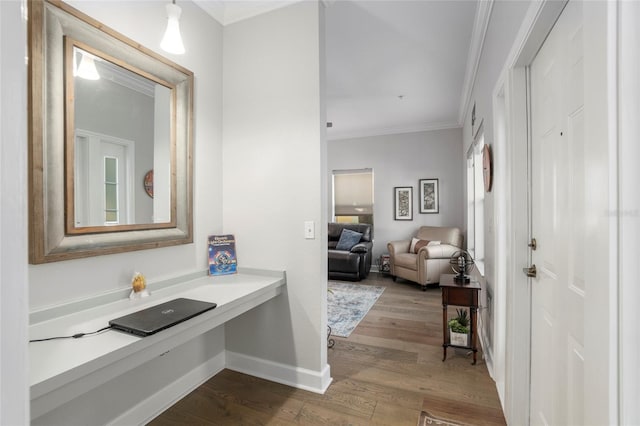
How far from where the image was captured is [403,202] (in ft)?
19.0

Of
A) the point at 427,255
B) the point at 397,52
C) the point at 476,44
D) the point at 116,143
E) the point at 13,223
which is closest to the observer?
the point at 13,223

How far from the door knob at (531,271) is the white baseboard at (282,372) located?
1382 millimetres

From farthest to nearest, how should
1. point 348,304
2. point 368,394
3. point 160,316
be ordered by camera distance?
point 348,304, point 368,394, point 160,316

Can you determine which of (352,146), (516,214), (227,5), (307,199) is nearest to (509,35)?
(516,214)

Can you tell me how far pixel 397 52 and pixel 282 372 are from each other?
9.91 ft

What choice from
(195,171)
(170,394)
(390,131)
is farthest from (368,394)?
(390,131)

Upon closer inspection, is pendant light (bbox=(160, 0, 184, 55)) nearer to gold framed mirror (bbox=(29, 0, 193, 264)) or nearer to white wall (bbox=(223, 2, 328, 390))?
gold framed mirror (bbox=(29, 0, 193, 264))

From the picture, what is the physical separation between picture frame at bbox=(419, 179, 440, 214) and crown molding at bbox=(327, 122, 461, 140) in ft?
3.14

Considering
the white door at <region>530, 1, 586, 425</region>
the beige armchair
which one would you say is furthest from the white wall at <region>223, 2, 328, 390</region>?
the beige armchair

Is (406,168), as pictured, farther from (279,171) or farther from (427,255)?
(279,171)

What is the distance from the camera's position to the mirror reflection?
1.46 m

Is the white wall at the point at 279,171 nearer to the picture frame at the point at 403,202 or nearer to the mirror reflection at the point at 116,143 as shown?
the mirror reflection at the point at 116,143

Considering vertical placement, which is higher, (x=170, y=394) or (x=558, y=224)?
(x=558, y=224)

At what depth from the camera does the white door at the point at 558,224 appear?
1048 mm
